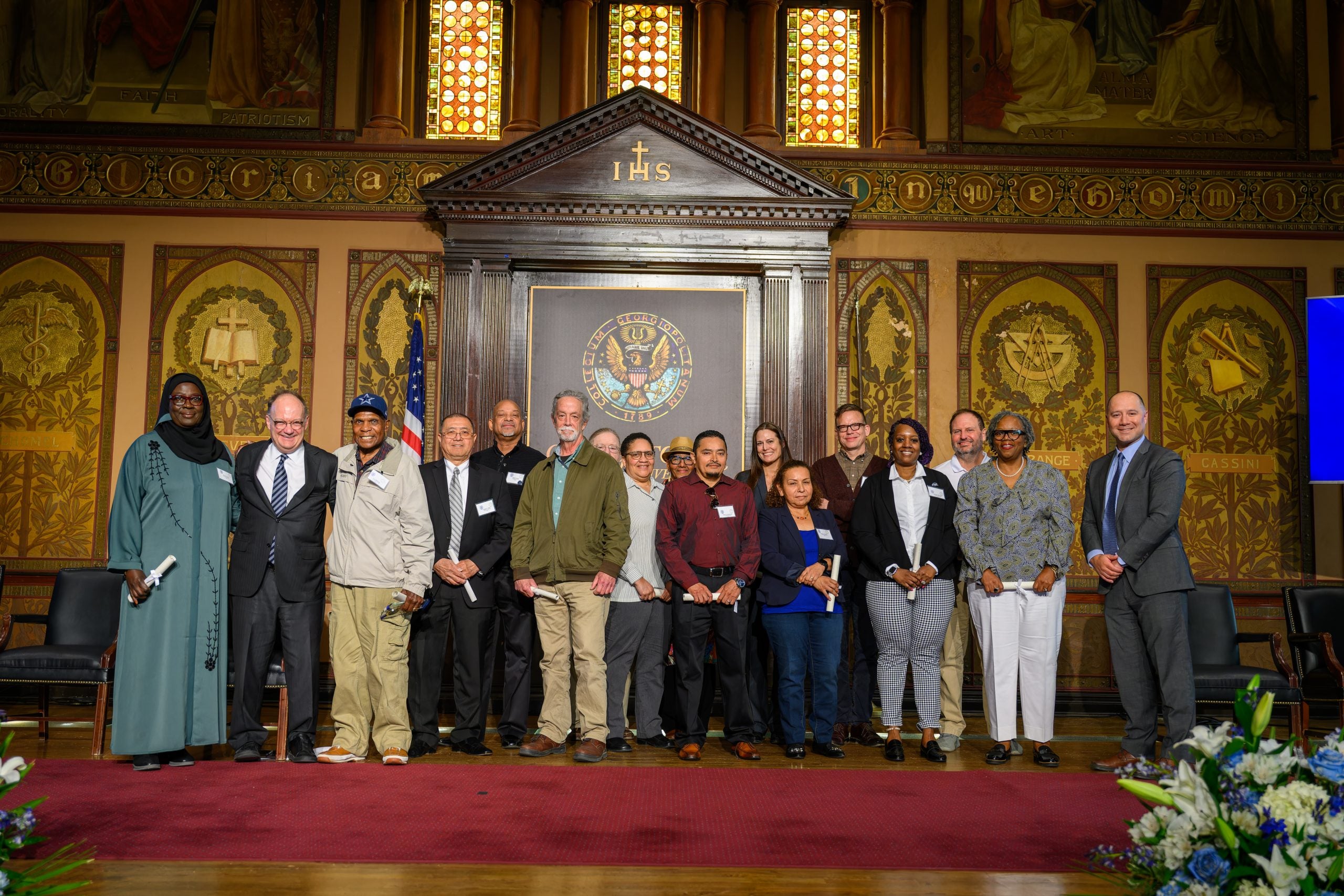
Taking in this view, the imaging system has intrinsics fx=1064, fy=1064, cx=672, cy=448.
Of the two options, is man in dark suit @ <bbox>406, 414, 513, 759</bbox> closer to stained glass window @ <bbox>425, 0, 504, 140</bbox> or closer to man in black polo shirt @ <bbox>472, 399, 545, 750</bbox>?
man in black polo shirt @ <bbox>472, 399, 545, 750</bbox>

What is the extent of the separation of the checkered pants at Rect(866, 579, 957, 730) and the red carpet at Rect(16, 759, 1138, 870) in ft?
1.99

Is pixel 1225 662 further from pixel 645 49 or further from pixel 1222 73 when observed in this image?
pixel 645 49

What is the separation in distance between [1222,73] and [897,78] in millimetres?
2466

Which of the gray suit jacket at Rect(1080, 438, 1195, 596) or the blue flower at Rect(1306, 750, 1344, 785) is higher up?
the gray suit jacket at Rect(1080, 438, 1195, 596)

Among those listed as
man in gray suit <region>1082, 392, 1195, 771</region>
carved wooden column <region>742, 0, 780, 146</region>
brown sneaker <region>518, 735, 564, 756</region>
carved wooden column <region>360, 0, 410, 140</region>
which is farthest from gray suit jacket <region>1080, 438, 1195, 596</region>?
carved wooden column <region>360, 0, 410, 140</region>

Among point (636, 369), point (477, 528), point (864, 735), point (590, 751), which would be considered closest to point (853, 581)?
point (864, 735)

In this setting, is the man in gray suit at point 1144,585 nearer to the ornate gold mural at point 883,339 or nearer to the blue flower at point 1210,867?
the ornate gold mural at point 883,339

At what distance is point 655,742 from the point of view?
18.9 feet

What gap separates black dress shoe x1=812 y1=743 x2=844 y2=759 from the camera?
18.1ft

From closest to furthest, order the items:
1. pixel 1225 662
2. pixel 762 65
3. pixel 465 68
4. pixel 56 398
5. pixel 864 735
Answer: pixel 864 735 < pixel 1225 662 < pixel 56 398 < pixel 762 65 < pixel 465 68

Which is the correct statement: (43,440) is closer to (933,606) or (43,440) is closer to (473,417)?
(473,417)

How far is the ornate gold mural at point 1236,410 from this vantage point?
7.77 m

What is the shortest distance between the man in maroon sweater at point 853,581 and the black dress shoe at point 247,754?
117 inches

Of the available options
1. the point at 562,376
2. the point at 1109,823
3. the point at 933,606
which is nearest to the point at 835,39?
the point at 562,376
